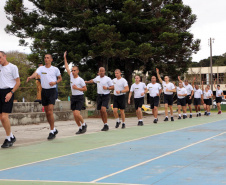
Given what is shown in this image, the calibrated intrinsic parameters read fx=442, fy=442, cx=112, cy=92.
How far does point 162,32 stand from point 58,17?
6.58 m

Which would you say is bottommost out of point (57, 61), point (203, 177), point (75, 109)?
point (203, 177)

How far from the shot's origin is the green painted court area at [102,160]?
5891 millimetres

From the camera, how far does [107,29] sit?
24.9m

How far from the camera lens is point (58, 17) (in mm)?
27172

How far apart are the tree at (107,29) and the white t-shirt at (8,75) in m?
14.8

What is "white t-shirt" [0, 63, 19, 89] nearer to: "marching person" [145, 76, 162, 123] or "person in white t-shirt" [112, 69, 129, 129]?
"person in white t-shirt" [112, 69, 129, 129]

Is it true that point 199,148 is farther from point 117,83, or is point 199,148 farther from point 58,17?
point 58,17

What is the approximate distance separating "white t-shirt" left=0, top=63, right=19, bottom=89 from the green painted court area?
1.45 metres

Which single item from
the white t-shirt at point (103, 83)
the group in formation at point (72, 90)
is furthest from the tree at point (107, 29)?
the white t-shirt at point (103, 83)

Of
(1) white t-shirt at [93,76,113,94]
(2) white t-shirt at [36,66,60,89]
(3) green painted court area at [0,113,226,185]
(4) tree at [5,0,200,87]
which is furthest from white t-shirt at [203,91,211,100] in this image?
(2) white t-shirt at [36,66,60,89]

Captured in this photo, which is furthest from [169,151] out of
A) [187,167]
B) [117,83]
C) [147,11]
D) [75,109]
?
[147,11]

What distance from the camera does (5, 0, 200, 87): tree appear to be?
25609 millimetres

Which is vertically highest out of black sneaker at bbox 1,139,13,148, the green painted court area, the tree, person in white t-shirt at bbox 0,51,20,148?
the tree

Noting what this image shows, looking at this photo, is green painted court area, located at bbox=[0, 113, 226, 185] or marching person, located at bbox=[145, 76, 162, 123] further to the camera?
marching person, located at bbox=[145, 76, 162, 123]
